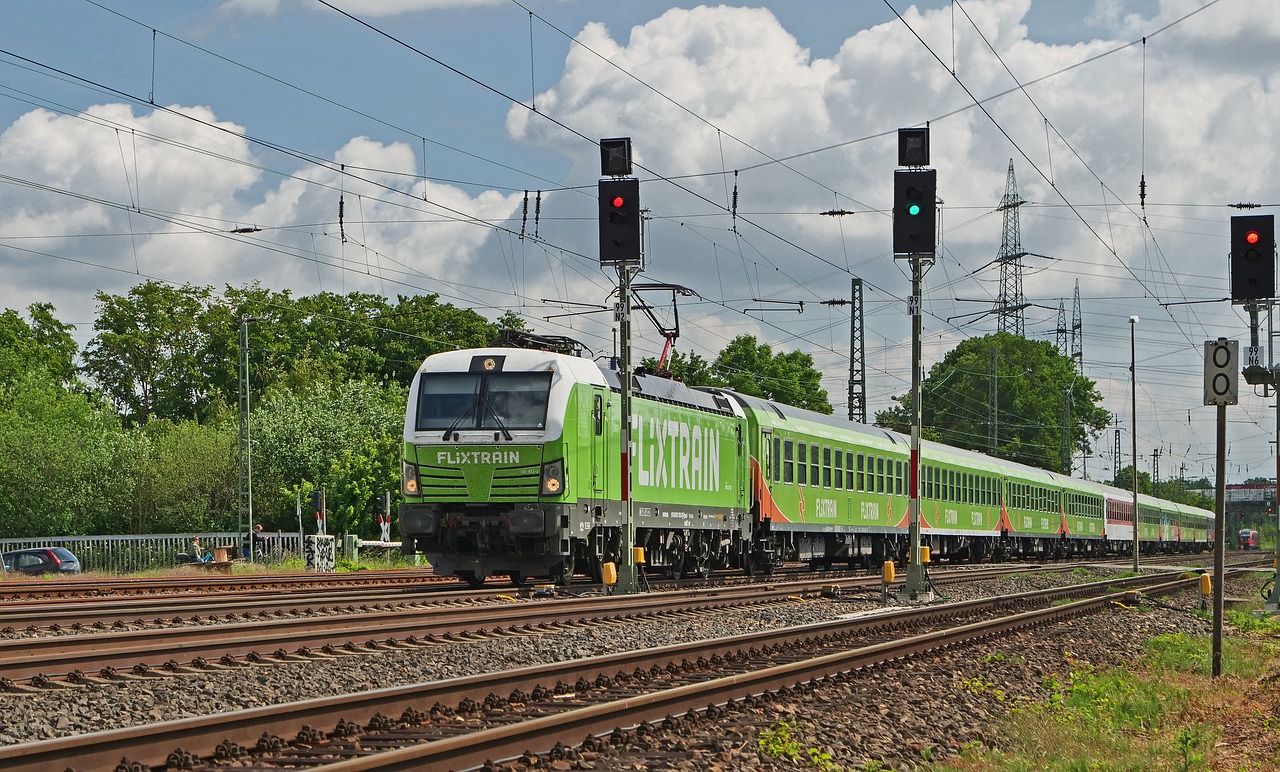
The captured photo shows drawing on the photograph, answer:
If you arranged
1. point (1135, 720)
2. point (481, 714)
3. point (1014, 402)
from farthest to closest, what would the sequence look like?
point (1014, 402) → point (1135, 720) → point (481, 714)

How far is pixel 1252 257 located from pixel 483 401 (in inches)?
440

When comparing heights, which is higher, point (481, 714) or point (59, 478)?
point (59, 478)

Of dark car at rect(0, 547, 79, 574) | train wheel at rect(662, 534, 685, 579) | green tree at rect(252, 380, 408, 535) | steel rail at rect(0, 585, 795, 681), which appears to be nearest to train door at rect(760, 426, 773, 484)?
train wheel at rect(662, 534, 685, 579)

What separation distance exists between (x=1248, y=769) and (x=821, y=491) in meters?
25.0

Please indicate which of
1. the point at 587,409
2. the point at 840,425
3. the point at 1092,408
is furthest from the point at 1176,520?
the point at 587,409

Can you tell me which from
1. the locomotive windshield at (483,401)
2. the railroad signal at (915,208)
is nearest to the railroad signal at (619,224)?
the locomotive windshield at (483,401)

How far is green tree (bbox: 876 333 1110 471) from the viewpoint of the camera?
10856cm

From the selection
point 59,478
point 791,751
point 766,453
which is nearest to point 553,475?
point 766,453

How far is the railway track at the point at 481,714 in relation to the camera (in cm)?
809

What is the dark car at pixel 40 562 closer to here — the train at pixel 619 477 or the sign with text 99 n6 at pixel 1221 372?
the train at pixel 619 477

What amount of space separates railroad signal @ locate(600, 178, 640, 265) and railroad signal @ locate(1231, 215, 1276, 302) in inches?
348

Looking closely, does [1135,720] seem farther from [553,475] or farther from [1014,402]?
[1014,402]

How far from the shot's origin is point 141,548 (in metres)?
44.9

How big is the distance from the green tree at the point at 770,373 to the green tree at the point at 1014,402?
14.3 metres
